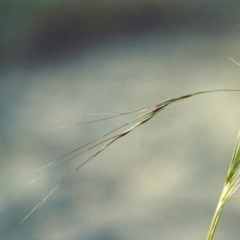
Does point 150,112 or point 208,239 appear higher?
point 150,112

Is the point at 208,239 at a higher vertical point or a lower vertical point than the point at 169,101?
lower
